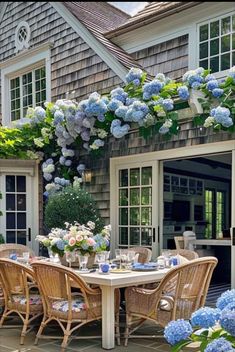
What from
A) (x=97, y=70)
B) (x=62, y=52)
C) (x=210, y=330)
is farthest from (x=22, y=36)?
(x=210, y=330)

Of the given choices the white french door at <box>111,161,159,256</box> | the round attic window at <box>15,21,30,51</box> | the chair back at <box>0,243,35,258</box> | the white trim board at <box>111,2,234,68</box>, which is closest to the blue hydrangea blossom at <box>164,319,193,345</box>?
the chair back at <box>0,243,35,258</box>

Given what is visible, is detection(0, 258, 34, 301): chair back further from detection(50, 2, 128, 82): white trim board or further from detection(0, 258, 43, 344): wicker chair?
detection(50, 2, 128, 82): white trim board

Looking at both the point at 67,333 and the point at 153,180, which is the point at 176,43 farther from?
the point at 67,333

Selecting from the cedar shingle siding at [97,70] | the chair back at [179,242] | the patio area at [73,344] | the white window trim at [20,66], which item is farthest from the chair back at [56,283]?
the white window trim at [20,66]

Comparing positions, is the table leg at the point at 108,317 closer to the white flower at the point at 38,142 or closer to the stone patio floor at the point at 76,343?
the stone patio floor at the point at 76,343

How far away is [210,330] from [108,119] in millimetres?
4541

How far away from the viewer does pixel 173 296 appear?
3.71 meters

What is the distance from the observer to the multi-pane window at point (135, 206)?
626 centimetres

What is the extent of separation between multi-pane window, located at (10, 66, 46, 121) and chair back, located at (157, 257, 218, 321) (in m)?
5.27

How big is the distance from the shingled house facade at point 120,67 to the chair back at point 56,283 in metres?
2.34

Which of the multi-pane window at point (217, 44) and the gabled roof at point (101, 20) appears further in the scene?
the gabled roof at point (101, 20)

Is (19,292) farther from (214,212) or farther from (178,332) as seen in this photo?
(214,212)

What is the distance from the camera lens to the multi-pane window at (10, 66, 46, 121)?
26.8ft

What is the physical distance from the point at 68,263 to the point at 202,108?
7.65ft
